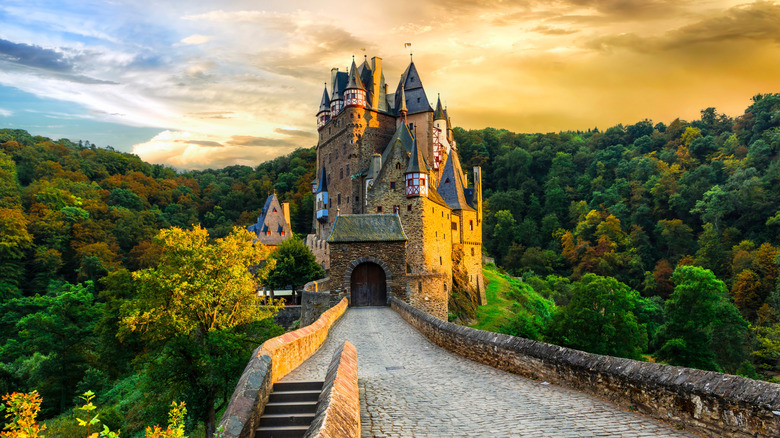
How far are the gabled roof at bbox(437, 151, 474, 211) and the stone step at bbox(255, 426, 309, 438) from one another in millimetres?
39064

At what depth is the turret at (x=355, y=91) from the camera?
153 ft

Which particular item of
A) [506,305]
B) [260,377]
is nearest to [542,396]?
[260,377]

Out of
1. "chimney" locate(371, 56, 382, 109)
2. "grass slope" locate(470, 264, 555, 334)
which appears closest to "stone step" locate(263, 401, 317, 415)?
"grass slope" locate(470, 264, 555, 334)

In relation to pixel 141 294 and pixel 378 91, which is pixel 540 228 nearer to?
pixel 378 91

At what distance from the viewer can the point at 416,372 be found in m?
9.96

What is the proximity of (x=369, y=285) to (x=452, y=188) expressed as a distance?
2286 centimetres

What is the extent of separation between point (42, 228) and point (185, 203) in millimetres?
30678

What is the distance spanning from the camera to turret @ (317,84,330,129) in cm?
5606

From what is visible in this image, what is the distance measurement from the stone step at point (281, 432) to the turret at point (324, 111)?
2022 inches

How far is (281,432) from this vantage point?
6539mm

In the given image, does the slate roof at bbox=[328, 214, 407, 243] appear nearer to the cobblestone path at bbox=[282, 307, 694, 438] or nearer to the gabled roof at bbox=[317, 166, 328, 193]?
the cobblestone path at bbox=[282, 307, 694, 438]

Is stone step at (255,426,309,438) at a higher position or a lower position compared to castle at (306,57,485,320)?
lower

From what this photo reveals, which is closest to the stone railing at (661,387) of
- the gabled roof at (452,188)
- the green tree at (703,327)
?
the green tree at (703,327)

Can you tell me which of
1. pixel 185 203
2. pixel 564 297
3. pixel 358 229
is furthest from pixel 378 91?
pixel 185 203
